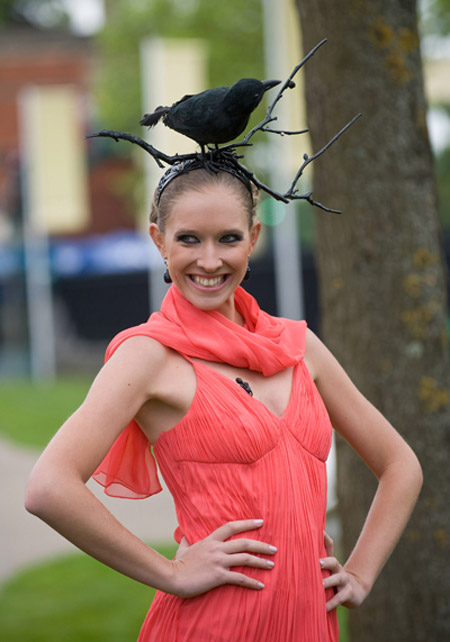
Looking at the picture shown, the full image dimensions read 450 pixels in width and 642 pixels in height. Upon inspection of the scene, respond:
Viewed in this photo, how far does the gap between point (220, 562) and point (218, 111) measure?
1021 millimetres

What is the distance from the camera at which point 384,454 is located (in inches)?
99.3

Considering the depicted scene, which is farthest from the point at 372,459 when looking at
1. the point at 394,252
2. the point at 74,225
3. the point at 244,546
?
the point at 74,225

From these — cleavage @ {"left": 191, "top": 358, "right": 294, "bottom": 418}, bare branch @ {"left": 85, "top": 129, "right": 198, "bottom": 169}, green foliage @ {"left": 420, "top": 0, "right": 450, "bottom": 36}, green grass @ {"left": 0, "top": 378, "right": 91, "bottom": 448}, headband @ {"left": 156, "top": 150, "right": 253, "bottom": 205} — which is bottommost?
green grass @ {"left": 0, "top": 378, "right": 91, "bottom": 448}

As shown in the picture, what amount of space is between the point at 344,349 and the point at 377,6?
51.0 inches

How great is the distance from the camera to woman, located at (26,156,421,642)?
2109 mm

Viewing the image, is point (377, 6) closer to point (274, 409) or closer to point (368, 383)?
point (368, 383)

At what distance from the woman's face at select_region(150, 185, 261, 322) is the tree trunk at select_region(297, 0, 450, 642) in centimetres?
140

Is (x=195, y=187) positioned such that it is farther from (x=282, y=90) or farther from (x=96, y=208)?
(x=96, y=208)

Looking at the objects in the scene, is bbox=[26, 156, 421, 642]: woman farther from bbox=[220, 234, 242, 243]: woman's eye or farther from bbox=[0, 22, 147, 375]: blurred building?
bbox=[0, 22, 147, 375]: blurred building


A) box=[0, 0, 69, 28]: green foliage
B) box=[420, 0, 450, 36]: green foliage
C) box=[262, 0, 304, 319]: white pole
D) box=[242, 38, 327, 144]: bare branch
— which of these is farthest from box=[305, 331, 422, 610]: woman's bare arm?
box=[0, 0, 69, 28]: green foliage

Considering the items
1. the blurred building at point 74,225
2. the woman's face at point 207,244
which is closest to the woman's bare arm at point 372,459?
the woman's face at point 207,244

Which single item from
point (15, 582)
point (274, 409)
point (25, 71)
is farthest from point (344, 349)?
point (25, 71)

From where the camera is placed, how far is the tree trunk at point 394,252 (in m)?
3.54

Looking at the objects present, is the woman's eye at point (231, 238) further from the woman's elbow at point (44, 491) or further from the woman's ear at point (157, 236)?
the woman's elbow at point (44, 491)
